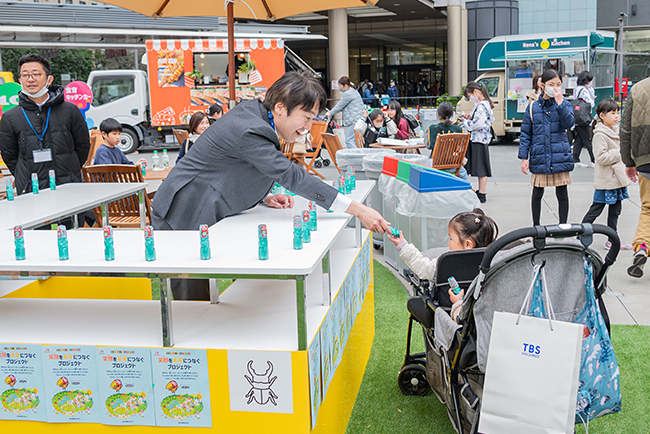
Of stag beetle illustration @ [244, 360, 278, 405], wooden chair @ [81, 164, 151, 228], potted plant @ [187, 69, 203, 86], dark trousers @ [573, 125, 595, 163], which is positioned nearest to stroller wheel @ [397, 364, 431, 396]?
stag beetle illustration @ [244, 360, 278, 405]

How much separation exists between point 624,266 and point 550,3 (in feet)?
82.4

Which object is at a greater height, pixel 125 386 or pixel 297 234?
pixel 297 234

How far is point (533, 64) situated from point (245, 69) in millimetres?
7234

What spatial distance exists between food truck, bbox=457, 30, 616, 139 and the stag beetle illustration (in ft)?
46.9

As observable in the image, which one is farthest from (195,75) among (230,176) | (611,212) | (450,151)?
(230,176)

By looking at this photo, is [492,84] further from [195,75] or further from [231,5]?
[231,5]

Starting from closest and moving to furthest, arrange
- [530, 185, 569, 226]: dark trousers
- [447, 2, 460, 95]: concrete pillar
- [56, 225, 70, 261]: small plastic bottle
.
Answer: [56, 225, 70, 261]: small plastic bottle < [530, 185, 569, 226]: dark trousers < [447, 2, 460, 95]: concrete pillar

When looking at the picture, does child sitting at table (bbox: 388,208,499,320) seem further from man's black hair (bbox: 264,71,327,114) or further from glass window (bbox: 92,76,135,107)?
glass window (bbox: 92,76,135,107)

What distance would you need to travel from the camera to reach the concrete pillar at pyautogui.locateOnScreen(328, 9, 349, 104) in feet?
83.2

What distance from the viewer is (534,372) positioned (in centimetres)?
206

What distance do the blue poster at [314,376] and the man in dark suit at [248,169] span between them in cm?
66

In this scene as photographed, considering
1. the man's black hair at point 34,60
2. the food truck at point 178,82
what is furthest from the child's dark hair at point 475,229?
the food truck at point 178,82

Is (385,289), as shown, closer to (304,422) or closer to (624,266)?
(624,266)

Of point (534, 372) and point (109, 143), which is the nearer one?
point (534, 372)
